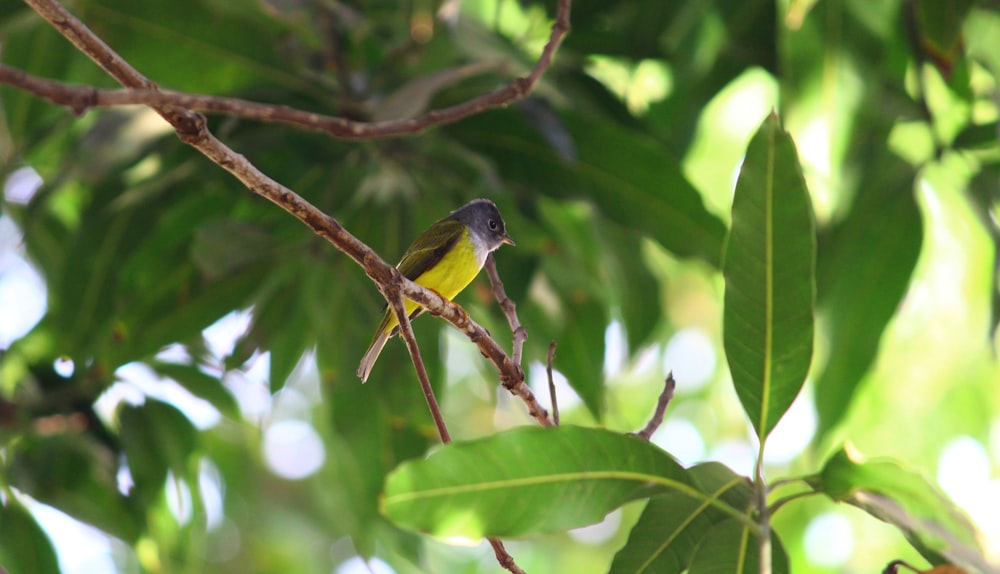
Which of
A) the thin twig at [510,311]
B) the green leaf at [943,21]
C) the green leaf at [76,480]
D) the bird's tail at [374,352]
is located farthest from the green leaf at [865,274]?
the green leaf at [76,480]

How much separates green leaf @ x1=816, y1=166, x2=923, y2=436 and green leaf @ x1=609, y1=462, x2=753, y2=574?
194 cm

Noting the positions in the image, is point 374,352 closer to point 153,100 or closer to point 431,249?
point 431,249

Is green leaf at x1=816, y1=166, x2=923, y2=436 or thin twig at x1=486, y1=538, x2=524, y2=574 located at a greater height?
green leaf at x1=816, y1=166, x2=923, y2=436

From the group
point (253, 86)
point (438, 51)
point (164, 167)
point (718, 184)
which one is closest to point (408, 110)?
point (438, 51)

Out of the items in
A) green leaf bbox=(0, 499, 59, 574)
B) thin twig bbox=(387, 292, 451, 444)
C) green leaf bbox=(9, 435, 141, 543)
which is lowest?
thin twig bbox=(387, 292, 451, 444)

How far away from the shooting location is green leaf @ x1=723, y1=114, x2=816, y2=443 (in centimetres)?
172

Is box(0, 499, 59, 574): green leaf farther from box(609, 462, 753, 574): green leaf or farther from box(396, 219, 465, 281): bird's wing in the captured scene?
box(609, 462, 753, 574): green leaf

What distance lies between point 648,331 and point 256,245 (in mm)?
1416

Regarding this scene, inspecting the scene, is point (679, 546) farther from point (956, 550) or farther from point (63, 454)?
point (63, 454)

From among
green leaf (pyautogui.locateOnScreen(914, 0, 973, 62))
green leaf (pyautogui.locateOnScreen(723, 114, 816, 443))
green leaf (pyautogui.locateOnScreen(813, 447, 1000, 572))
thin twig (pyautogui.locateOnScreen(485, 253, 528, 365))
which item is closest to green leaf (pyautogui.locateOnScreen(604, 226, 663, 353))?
green leaf (pyautogui.locateOnScreen(914, 0, 973, 62))

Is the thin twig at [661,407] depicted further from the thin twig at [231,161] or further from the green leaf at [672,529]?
the thin twig at [231,161]

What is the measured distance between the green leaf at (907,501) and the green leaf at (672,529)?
17 centimetres

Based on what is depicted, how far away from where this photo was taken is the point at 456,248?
316 centimetres

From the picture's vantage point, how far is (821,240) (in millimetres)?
3744
